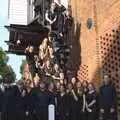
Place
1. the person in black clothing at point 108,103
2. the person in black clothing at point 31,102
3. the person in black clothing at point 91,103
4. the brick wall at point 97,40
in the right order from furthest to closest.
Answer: the brick wall at point 97,40 → the person in black clothing at point 31,102 → the person in black clothing at point 91,103 → the person in black clothing at point 108,103

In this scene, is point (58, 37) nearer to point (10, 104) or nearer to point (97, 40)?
point (97, 40)

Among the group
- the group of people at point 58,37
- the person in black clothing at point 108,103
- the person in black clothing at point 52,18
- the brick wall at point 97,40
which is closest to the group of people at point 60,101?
the person in black clothing at point 108,103

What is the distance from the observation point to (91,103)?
53.7 ft

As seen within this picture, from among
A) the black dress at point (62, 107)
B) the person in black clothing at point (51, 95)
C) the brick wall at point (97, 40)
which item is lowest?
the black dress at point (62, 107)

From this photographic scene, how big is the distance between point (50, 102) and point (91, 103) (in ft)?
4.39

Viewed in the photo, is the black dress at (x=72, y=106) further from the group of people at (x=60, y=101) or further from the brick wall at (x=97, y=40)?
the brick wall at (x=97, y=40)

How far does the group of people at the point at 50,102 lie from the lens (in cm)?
1638

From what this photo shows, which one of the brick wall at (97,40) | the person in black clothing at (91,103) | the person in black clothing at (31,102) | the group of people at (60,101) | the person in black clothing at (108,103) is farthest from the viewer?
the brick wall at (97,40)

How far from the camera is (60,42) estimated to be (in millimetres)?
21281

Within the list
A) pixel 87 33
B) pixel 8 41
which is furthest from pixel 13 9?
pixel 87 33

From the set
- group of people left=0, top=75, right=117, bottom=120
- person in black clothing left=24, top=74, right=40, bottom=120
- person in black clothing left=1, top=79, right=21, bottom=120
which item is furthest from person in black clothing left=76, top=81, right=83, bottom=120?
person in black clothing left=1, top=79, right=21, bottom=120

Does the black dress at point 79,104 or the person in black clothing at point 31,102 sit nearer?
the black dress at point 79,104

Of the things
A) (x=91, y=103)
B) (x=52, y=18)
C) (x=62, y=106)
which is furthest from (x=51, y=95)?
(x=52, y=18)

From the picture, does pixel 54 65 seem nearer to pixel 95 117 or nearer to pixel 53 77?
pixel 53 77
